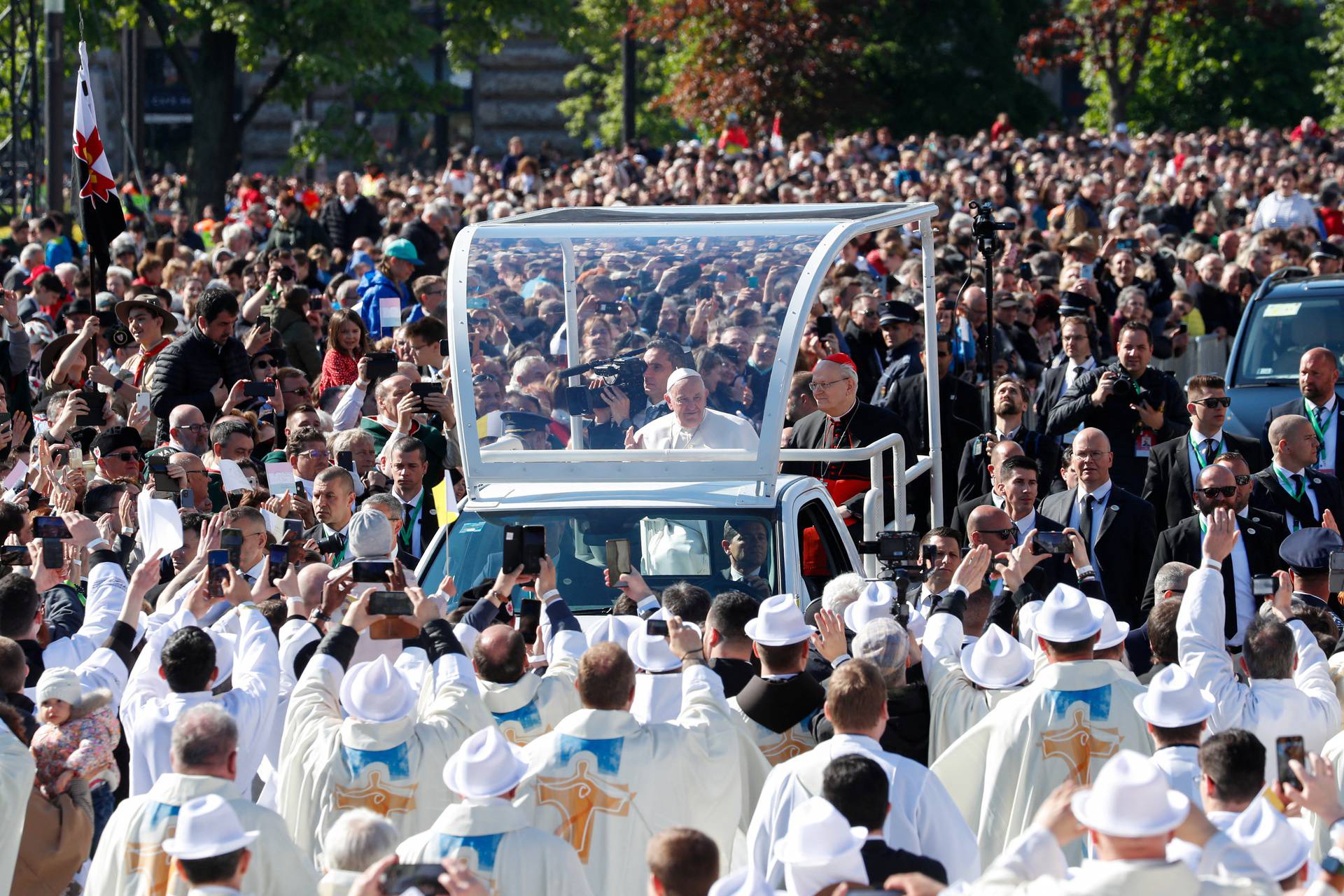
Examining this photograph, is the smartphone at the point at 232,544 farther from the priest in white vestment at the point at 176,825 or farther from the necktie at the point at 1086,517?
the necktie at the point at 1086,517

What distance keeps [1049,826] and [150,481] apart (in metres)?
5.21

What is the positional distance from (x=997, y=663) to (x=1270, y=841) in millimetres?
1915

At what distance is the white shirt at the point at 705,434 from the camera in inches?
344

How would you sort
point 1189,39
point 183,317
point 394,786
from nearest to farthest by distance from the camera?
point 394,786, point 183,317, point 1189,39

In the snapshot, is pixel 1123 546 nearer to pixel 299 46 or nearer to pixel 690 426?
pixel 690 426

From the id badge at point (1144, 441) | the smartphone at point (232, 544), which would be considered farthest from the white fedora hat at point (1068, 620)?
the id badge at point (1144, 441)

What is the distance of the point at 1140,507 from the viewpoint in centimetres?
982

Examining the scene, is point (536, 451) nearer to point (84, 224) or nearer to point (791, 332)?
point (791, 332)

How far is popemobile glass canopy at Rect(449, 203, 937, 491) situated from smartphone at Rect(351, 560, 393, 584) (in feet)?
5.79

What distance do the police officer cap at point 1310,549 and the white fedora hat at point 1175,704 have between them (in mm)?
2198

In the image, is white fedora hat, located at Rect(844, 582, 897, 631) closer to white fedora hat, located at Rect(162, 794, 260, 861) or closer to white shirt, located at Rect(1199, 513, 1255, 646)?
white shirt, located at Rect(1199, 513, 1255, 646)

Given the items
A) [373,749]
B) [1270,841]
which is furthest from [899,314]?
[1270,841]

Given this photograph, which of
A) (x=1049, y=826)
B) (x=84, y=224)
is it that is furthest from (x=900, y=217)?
(x=84, y=224)

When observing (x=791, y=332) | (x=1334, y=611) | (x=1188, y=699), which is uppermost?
(x=791, y=332)
